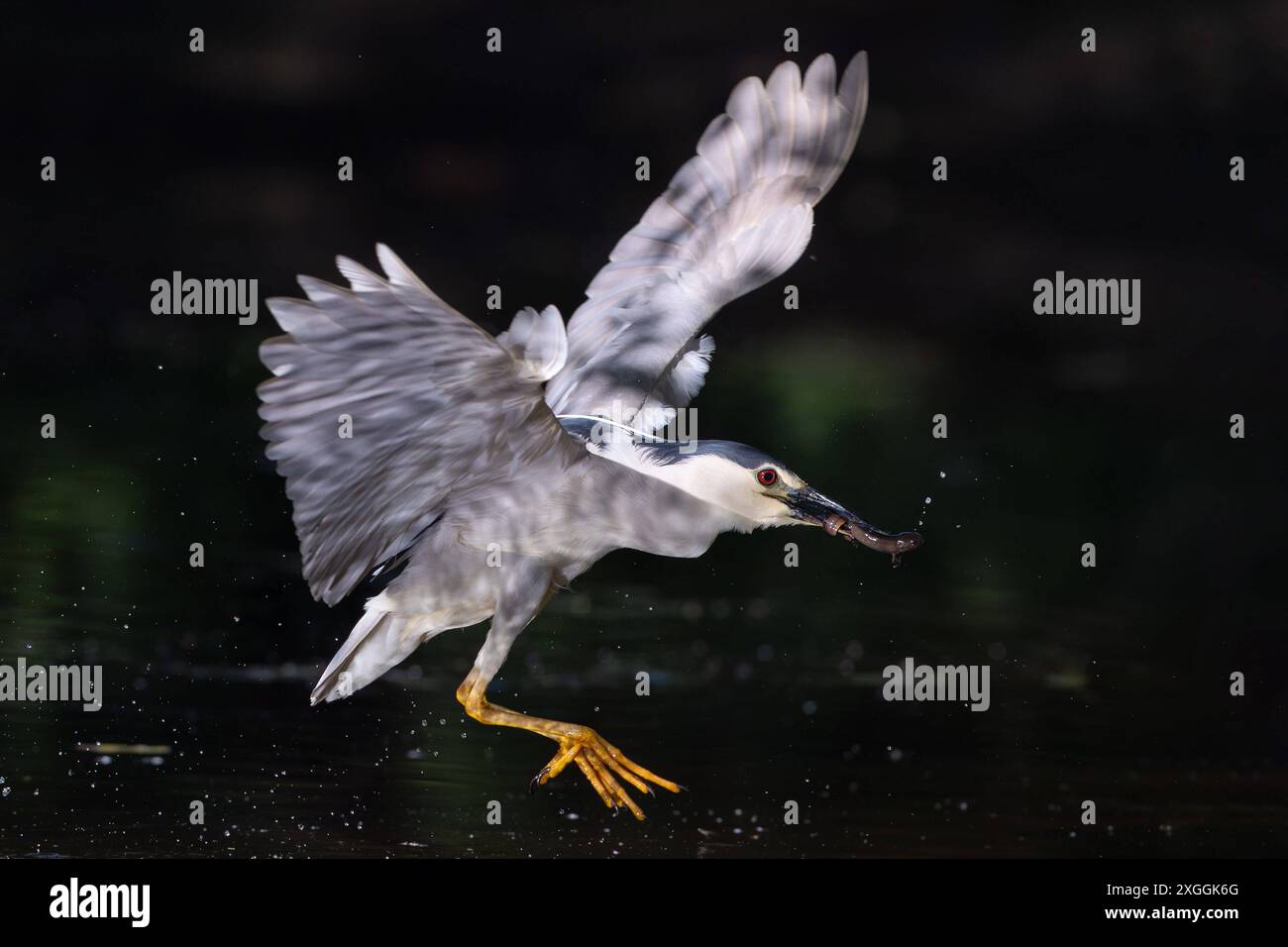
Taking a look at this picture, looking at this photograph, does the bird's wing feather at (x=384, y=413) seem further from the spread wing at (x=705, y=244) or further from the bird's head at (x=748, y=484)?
the spread wing at (x=705, y=244)

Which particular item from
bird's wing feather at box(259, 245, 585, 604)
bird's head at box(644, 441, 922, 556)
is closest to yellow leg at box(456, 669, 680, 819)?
bird's wing feather at box(259, 245, 585, 604)

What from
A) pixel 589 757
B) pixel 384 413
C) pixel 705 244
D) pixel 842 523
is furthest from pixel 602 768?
pixel 705 244

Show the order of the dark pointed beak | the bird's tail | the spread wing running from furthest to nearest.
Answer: the spread wing
the bird's tail
the dark pointed beak

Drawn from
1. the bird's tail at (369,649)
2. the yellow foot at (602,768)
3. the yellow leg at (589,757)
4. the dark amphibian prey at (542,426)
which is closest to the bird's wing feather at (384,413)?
the dark amphibian prey at (542,426)

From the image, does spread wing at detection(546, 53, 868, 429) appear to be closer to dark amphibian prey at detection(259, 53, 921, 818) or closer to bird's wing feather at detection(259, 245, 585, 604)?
dark amphibian prey at detection(259, 53, 921, 818)

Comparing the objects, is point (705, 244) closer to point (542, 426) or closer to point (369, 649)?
point (542, 426)
